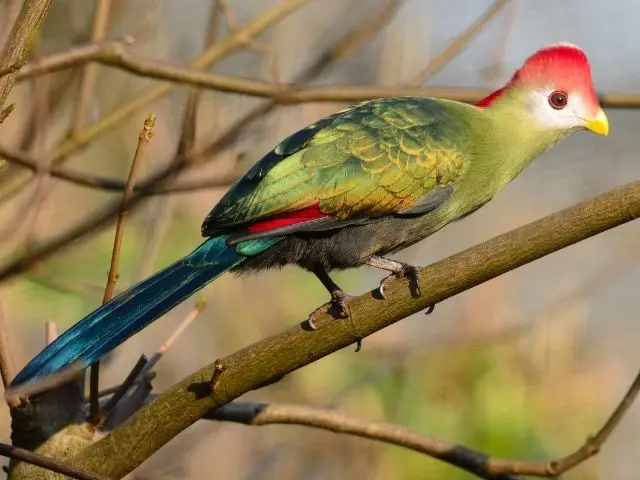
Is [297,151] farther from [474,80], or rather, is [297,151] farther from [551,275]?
[551,275]

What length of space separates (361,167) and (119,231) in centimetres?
90

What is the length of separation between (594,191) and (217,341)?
1.98 meters

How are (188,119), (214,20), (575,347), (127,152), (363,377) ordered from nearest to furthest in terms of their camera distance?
(188,119) < (214,20) < (363,377) < (575,347) < (127,152)

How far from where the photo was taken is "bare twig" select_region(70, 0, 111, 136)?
10.4ft

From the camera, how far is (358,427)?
8.64 ft

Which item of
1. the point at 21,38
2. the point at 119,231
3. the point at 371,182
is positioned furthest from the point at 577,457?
the point at 21,38

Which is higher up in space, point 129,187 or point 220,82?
point 220,82

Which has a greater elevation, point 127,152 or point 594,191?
point 127,152

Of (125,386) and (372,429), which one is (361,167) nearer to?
(372,429)

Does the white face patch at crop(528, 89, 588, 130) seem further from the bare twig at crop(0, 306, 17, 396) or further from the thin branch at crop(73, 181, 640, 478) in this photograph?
the bare twig at crop(0, 306, 17, 396)

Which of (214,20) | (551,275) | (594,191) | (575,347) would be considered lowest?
(575,347)

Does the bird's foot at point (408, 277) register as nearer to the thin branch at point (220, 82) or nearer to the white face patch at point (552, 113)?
the thin branch at point (220, 82)

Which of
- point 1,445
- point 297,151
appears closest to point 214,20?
point 297,151

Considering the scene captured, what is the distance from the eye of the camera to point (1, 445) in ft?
5.95
